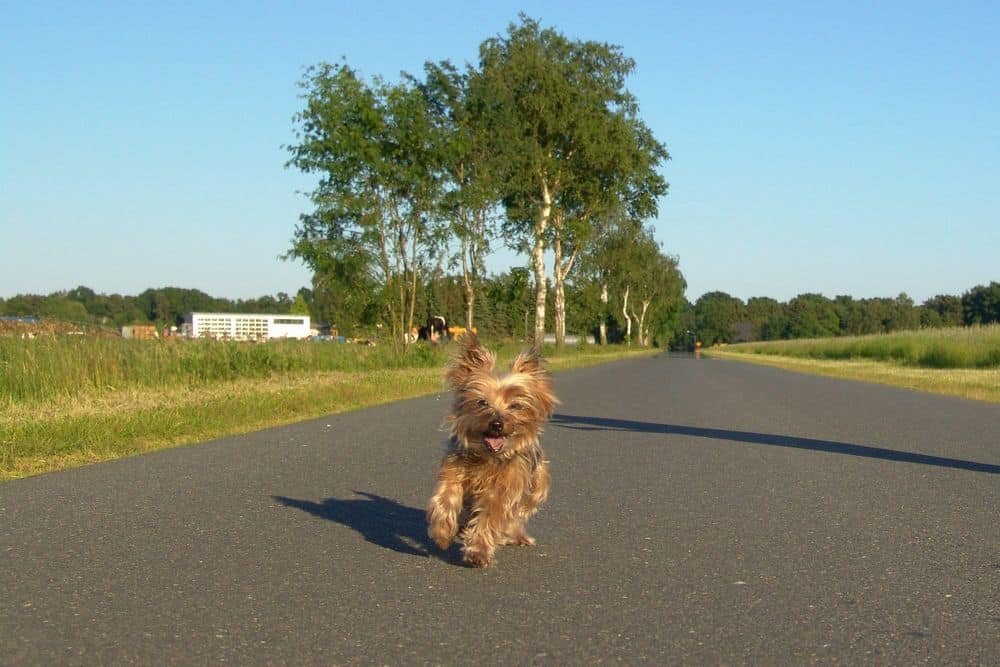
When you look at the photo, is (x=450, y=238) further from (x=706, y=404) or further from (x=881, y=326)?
(x=881, y=326)

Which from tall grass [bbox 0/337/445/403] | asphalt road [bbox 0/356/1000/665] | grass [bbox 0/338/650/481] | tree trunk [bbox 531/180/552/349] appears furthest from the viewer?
tree trunk [bbox 531/180/552/349]

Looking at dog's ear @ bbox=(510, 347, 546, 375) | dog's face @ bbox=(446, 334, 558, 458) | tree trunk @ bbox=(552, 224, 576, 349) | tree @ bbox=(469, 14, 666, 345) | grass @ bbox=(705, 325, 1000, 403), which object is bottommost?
grass @ bbox=(705, 325, 1000, 403)

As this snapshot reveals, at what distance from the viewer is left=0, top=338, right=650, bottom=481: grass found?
10930 mm

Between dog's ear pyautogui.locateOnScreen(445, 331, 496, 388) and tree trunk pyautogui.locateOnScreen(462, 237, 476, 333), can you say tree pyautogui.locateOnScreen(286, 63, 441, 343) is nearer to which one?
tree trunk pyautogui.locateOnScreen(462, 237, 476, 333)

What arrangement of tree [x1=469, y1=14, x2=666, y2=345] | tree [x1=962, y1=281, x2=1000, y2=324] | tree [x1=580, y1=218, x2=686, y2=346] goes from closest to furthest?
Answer: 1. tree [x1=469, y1=14, x2=666, y2=345]
2. tree [x1=580, y1=218, x2=686, y2=346]
3. tree [x1=962, y1=281, x2=1000, y2=324]

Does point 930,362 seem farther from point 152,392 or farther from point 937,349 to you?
point 152,392

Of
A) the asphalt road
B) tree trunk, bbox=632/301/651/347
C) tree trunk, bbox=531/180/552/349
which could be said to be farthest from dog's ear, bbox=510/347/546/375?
tree trunk, bbox=632/301/651/347

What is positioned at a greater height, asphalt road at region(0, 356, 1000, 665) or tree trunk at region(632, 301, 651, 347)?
tree trunk at region(632, 301, 651, 347)

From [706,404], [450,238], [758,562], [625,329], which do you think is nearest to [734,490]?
[758,562]

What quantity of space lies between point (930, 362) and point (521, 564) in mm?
44411

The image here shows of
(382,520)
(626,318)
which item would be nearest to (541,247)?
(382,520)

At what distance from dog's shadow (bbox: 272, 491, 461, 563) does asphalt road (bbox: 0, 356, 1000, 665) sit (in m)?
0.03

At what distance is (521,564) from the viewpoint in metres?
5.65

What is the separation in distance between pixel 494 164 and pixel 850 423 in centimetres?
2936
